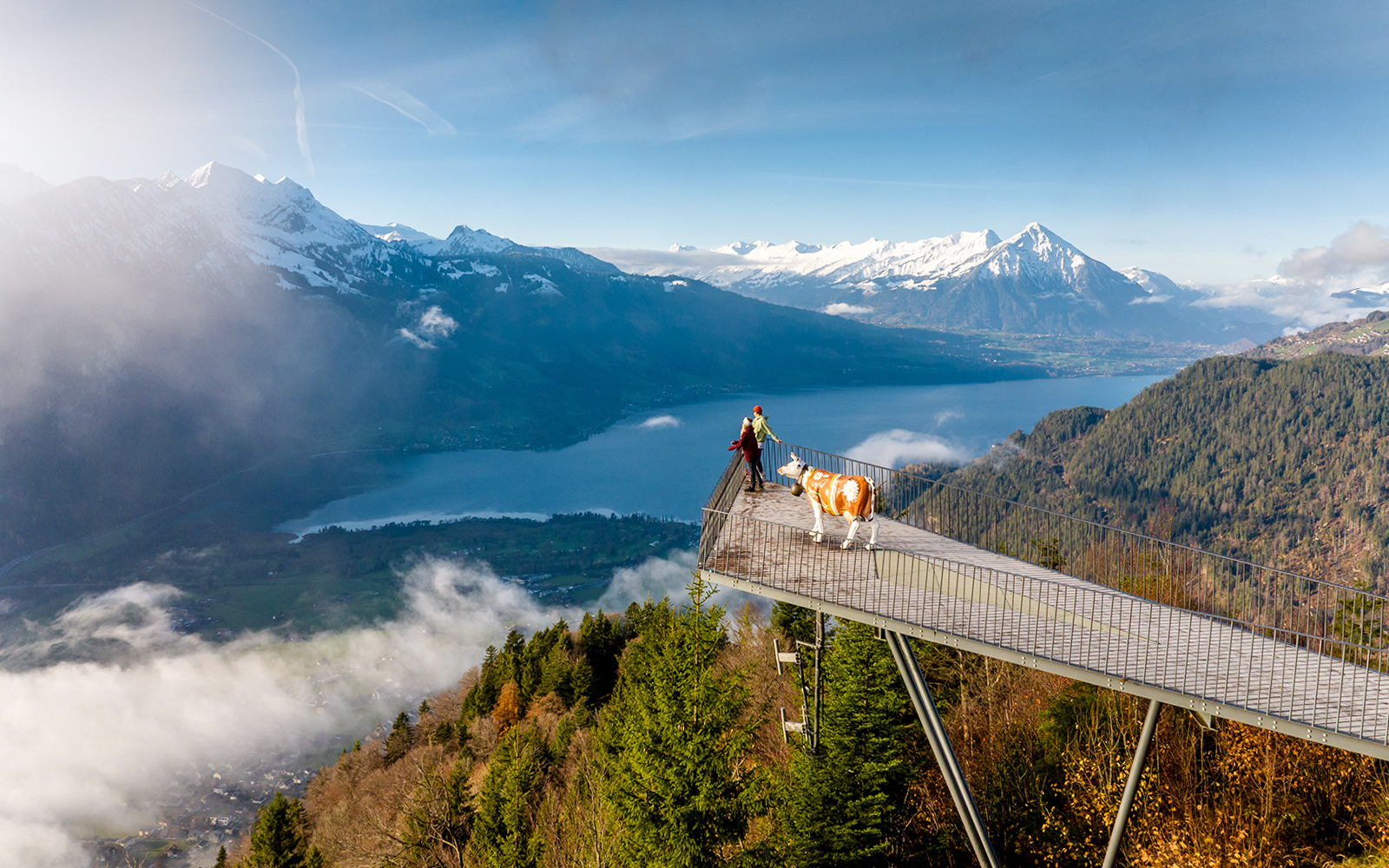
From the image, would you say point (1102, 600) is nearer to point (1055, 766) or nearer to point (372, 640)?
point (1055, 766)

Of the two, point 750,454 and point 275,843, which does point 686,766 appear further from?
point 275,843

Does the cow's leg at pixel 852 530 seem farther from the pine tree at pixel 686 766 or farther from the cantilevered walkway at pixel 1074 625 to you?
the pine tree at pixel 686 766

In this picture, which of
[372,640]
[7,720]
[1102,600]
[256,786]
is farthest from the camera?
[372,640]

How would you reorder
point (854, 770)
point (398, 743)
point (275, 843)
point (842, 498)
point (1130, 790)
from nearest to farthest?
point (1130, 790) < point (842, 498) < point (854, 770) < point (275, 843) < point (398, 743)

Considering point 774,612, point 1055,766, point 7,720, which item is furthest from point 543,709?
point 7,720

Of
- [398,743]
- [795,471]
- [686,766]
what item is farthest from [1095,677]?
[398,743]

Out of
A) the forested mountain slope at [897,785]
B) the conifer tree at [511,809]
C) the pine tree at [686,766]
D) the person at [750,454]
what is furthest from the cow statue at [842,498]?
the conifer tree at [511,809]
